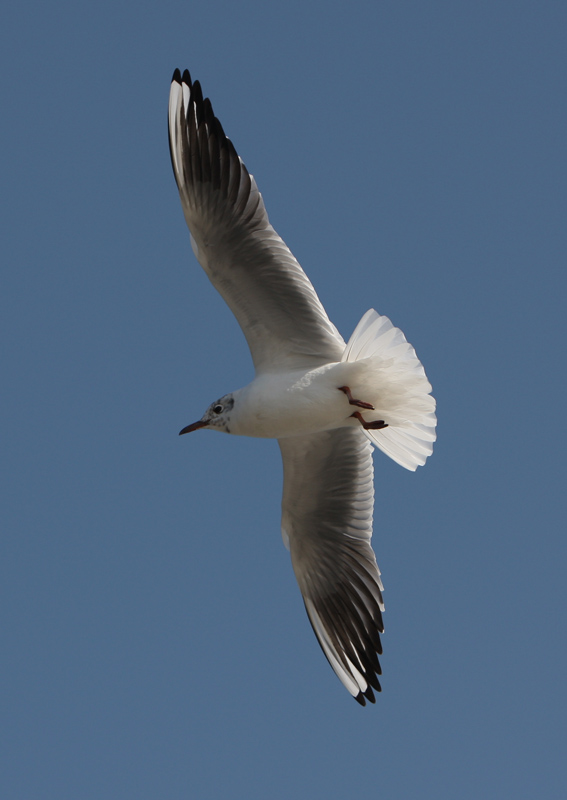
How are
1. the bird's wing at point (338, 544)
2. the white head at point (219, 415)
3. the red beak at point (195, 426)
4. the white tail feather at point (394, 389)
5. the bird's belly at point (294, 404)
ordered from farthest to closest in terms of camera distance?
1. the bird's wing at point (338, 544)
2. the red beak at point (195, 426)
3. the white head at point (219, 415)
4. the bird's belly at point (294, 404)
5. the white tail feather at point (394, 389)

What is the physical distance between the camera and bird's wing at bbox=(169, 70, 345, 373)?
630 centimetres

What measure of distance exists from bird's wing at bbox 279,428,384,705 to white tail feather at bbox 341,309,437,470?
1.77 ft

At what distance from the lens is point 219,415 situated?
6.82 m

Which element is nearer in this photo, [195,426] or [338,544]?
[195,426]

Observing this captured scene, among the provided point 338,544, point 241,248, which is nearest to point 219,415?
point 241,248

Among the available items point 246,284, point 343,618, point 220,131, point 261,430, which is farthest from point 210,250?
point 343,618

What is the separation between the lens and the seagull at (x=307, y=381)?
20.7 ft

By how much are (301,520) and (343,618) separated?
0.71 meters

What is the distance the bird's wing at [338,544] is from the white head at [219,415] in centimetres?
54

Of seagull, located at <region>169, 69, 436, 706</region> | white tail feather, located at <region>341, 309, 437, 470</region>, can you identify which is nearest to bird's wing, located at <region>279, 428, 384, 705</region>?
seagull, located at <region>169, 69, 436, 706</region>

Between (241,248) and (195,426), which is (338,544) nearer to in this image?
(195,426)

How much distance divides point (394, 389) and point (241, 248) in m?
1.20

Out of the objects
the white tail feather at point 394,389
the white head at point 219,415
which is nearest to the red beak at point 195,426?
the white head at point 219,415

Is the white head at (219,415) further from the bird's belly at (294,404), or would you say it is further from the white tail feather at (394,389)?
the white tail feather at (394,389)
